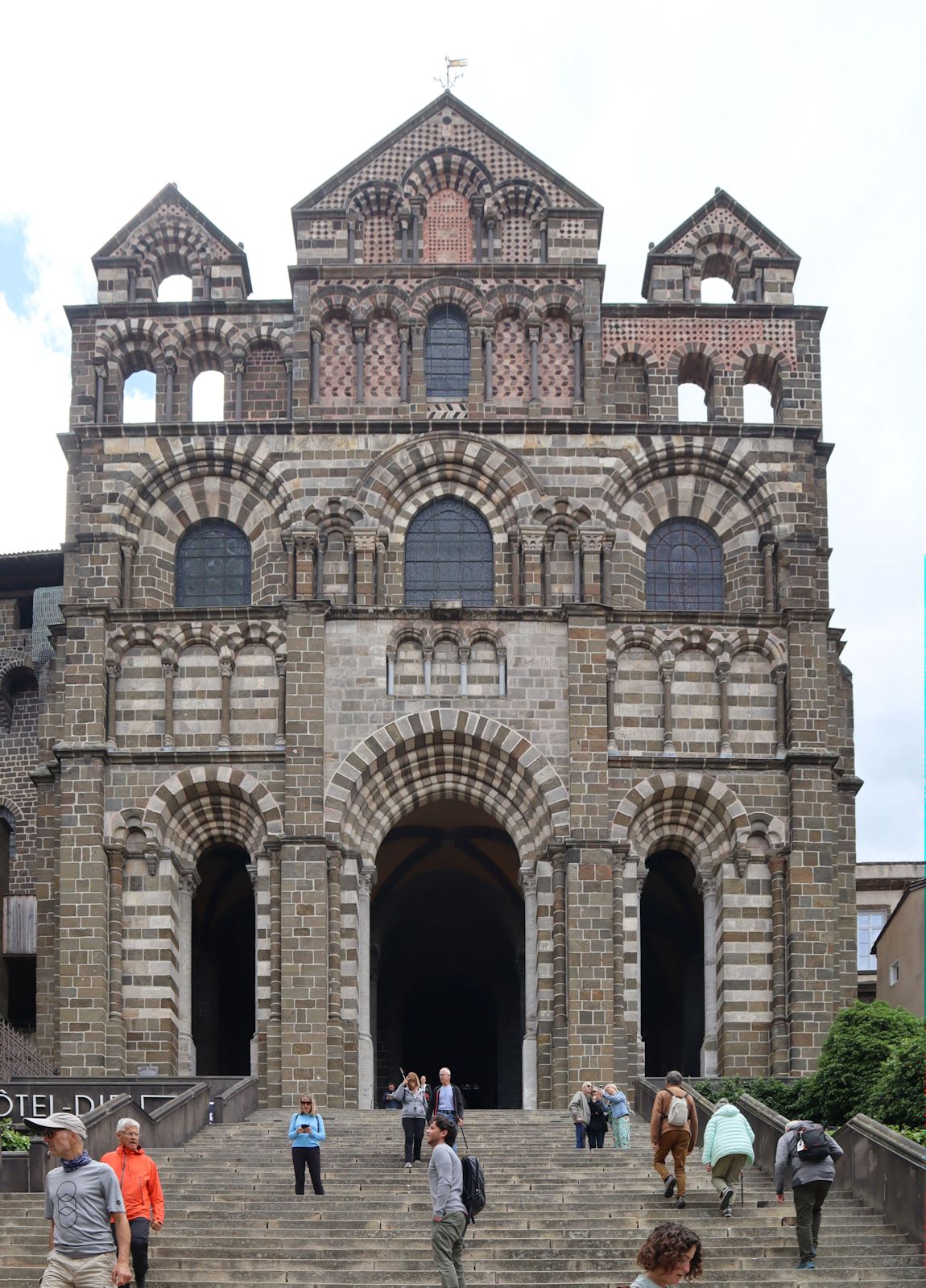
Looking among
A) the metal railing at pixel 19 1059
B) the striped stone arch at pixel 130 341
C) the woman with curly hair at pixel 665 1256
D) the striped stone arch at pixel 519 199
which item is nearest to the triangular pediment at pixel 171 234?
the striped stone arch at pixel 130 341

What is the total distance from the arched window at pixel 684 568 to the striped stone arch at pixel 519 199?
7990 millimetres

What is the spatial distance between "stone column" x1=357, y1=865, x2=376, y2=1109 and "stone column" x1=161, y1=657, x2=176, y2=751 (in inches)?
190

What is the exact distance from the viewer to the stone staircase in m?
26.6

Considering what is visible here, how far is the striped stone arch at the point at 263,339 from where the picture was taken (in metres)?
50.5

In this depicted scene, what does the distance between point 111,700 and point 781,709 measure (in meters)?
14.1

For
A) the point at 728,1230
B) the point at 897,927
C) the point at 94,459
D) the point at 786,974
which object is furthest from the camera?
the point at 897,927

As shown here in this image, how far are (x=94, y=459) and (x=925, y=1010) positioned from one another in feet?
72.2

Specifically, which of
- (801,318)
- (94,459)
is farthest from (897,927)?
(94,459)

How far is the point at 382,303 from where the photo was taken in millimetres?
50594

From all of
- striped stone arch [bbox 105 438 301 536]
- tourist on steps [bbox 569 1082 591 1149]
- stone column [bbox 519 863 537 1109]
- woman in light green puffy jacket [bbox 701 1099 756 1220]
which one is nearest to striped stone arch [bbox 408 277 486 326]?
striped stone arch [bbox 105 438 301 536]

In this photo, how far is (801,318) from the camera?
167ft

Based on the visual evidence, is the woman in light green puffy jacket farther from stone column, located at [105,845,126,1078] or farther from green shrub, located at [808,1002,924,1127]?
stone column, located at [105,845,126,1078]

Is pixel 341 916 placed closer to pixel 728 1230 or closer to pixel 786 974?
→ pixel 786 974

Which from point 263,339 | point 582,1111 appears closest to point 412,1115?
point 582,1111
